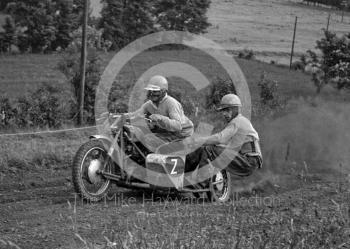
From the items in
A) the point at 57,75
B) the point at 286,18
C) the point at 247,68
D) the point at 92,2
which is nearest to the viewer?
the point at 57,75

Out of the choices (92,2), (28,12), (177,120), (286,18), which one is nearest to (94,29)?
(28,12)

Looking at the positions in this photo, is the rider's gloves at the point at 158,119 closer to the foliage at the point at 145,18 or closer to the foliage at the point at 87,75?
the foliage at the point at 87,75

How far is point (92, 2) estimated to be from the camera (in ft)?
244

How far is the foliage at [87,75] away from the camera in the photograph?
24688 millimetres

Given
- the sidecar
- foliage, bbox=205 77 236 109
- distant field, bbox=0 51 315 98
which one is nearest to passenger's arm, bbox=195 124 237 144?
the sidecar

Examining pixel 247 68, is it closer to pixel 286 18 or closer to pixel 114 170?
pixel 286 18

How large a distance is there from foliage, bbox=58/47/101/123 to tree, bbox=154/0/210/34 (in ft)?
145

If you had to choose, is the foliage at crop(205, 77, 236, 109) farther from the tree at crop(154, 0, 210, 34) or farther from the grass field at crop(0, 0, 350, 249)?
the tree at crop(154, 0, 210, 34)

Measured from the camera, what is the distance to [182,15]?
231 ft

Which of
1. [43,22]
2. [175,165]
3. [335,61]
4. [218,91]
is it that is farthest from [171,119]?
[43,22]

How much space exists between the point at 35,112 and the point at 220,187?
14037 mm

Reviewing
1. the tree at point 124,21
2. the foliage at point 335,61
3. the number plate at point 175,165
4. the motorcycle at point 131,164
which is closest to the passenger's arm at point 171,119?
the motorcycle at point 131,164

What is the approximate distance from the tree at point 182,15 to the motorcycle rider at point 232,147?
58.7 metres

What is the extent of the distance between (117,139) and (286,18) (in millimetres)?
76766
